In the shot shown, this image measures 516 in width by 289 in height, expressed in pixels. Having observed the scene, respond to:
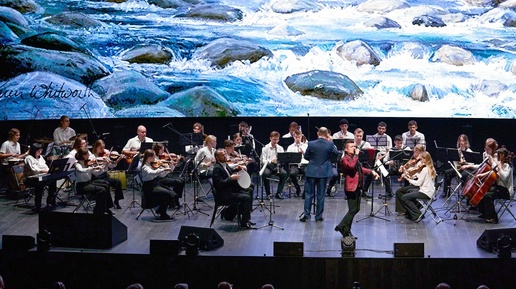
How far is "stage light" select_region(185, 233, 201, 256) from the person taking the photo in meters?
10.7

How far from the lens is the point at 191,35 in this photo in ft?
59.9

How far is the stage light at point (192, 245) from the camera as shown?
1069 centimetres

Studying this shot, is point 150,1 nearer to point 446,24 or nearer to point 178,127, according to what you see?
point 178,127

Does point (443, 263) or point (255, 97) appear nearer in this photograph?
point (443, 263)

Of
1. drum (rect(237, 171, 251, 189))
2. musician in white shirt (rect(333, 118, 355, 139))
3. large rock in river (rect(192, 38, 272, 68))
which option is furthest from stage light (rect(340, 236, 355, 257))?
large rock in river (rect(192, 38, 272, 68))

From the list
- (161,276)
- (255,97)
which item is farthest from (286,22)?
(161,276)

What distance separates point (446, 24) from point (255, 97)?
5.06 meters

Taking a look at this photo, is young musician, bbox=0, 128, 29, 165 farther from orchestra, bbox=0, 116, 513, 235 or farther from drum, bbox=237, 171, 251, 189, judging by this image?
drum, bbox=237, 171, 251, 189

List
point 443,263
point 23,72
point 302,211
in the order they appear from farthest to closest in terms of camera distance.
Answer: point 23,72 → point 302,211 → point 443,263

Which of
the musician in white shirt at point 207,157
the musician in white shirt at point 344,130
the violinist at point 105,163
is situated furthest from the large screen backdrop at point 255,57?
the violinist at point 105,163

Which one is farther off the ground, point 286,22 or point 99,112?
point 286,22

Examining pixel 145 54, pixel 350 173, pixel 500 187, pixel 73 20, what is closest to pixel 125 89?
pixel 145 54

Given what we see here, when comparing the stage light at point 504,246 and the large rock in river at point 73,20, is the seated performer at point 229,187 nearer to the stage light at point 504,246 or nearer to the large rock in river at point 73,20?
the stage light at point 504,246

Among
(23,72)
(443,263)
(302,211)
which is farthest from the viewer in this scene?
(23,72)
